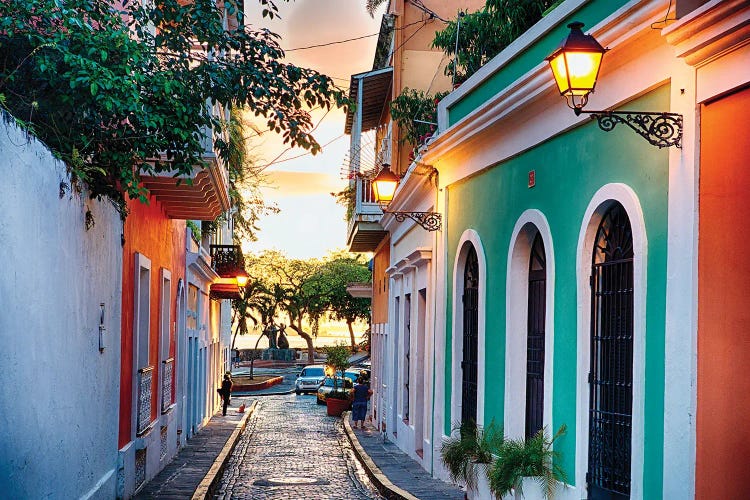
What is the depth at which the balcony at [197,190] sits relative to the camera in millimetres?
14008

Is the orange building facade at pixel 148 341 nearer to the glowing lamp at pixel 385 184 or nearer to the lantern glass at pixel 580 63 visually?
the glowing lamp at pixel 385 184

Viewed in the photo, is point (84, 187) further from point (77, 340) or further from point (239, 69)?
point (239, 69)

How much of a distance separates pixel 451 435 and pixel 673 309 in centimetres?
780

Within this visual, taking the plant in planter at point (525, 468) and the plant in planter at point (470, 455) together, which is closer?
the plant in planter at point (525, 468)

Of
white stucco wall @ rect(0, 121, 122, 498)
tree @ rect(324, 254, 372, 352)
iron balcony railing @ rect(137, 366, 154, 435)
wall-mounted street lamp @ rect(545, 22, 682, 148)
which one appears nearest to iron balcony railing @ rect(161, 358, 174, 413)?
iron balcony railing @ rect(137, 366, 154, 435)

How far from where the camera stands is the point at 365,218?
2541cm

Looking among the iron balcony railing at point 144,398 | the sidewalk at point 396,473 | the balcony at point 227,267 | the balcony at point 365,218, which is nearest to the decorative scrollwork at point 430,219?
the sidewalk at point 396,473

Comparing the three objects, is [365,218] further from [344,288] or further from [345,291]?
[345,291]

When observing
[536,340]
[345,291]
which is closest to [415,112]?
[536,340]

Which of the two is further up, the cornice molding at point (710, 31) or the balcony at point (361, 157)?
the balcony at point (361, 157)

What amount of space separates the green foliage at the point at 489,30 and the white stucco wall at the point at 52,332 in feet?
23.5

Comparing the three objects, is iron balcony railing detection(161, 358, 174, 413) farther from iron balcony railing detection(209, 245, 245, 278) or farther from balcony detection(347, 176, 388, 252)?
iron balcony railing detection(209, 245, 245, 278)

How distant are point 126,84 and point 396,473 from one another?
9.30 m

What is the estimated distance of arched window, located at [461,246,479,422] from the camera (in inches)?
560
